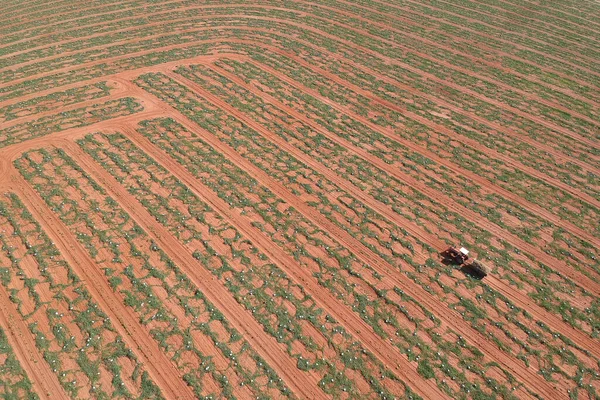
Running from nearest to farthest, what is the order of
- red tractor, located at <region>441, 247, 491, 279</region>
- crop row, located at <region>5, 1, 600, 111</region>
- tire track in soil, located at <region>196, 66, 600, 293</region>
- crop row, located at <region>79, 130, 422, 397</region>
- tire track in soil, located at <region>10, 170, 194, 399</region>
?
tire track in soil, located at <region>10, 170, 194, 399</region> → crop row, located at <region>79, 130, 422, 397</region> → red tractor, located at <region>441, 247, 491, 279</region> → tire track in soil, located at <region>196, 66, 600, 293</region> → crop row, located at <region>5, 1, 600, 111</region>

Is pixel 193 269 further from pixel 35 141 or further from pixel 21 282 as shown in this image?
pixel 35 141

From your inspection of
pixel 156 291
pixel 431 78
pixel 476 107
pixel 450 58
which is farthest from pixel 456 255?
pixel 450 58

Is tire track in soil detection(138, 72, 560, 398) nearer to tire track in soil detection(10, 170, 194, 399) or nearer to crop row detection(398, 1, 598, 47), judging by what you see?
tire track in soil detection(10, 170, 194, 399)

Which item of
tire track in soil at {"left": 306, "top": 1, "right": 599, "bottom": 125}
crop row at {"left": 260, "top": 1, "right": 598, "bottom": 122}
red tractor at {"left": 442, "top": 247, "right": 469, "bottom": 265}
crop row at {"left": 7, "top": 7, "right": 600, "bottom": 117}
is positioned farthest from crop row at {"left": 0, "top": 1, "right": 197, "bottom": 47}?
red tractor at {"left": 442, "top": 247, "right": 469, "bottom": 265}

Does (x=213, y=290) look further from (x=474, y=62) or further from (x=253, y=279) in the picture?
(x=474, y=62)

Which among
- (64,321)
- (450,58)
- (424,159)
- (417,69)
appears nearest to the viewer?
(64,321)

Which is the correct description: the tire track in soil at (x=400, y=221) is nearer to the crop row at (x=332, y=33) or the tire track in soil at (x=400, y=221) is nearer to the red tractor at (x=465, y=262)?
the red tractor at (x=465, y=262)

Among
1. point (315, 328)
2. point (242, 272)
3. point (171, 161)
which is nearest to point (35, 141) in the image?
point (171, 161)
